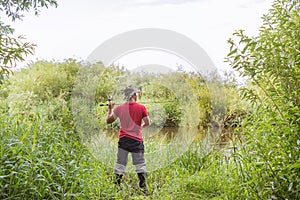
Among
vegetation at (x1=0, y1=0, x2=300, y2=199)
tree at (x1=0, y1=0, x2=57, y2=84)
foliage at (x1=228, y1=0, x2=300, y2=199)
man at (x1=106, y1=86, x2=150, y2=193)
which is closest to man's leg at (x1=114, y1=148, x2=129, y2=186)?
man at (x1=106, y1=86, x2=150, y2=193)

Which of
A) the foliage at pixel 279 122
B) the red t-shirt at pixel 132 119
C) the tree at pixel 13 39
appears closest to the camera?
the foliage at pixel 279 122

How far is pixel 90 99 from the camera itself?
466 centimetres

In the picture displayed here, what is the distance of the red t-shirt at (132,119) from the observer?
134 inches

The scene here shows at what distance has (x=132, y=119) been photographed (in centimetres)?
341

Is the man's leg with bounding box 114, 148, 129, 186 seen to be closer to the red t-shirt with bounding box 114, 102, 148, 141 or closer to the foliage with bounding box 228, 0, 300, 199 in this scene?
the red t-shirt with bounding box 114, 102, 148, 141

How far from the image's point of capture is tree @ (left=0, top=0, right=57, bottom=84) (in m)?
2.69

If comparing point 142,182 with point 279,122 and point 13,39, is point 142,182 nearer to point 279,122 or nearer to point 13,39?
point 13,39

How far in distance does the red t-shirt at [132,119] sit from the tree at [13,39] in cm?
106

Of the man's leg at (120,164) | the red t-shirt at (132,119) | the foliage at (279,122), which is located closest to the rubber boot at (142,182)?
the man's leg at (120,164)

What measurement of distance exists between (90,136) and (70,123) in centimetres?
41

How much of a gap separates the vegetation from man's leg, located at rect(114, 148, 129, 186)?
0.41 ft

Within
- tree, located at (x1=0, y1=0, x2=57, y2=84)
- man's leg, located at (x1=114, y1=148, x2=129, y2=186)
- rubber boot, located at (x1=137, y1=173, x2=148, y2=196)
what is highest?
tree, located at (x1=0, y1=0, x2=57, y2=84)

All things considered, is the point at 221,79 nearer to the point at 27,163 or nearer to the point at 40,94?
the point at 40,94

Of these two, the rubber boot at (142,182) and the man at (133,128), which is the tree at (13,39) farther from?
the rubber boot at (142,182)
